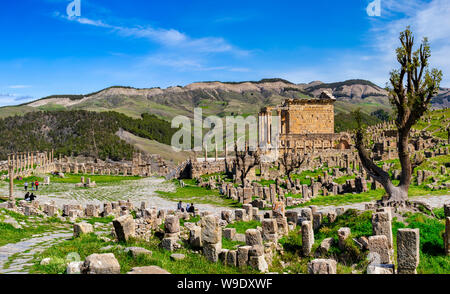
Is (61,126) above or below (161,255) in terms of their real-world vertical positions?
above

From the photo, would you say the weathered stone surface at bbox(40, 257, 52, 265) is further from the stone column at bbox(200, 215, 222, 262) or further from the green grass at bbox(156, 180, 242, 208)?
the green grass at bbox(156, 180, 242, 208)

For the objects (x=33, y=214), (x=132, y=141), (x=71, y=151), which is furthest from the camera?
(x=132, y=141)

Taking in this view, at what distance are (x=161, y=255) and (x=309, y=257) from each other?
417cm

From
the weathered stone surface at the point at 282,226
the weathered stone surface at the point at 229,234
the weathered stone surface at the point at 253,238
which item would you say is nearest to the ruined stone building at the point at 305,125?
the weathered stone surface at the point at 282,226

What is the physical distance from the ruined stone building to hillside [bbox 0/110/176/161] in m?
31.7

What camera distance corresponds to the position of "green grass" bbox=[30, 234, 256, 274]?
924 cm

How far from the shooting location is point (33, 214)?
64.7 feet

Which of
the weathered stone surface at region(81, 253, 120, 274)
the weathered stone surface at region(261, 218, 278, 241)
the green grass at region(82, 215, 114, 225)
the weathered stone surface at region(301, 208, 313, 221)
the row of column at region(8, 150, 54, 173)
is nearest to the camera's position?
the weathered stone surface at region(81, 253, 120, 274)

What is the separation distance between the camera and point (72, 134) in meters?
93.1

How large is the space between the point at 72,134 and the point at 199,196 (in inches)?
2800

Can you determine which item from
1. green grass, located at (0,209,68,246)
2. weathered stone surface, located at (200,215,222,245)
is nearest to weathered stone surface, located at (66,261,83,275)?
weathered stone surface, located at (200,215,222,245)
